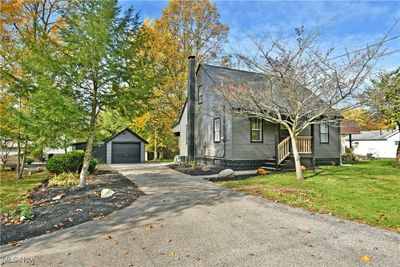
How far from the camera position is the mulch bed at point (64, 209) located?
4.84m

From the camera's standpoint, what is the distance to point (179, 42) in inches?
993

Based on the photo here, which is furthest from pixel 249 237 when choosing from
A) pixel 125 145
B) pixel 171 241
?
pixel 125 145

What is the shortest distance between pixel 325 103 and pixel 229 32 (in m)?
18.2

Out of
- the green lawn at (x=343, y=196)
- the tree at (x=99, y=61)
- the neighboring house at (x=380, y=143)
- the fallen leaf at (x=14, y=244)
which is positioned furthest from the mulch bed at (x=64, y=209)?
the neighboring house at (x=380, y=143)

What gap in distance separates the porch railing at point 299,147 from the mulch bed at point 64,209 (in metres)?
8.66

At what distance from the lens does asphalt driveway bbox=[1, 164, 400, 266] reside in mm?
3557

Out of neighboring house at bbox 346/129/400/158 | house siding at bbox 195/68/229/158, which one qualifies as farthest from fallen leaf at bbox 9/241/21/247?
neighboring house at bbox 346/129/400/158

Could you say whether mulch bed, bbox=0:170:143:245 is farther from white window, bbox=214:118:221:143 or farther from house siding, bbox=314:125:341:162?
house siding, bbox=314:125:341:162

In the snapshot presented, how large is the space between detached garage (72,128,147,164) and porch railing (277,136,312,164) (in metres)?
15.3

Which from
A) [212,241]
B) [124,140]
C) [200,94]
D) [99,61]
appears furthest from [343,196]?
[124,140]

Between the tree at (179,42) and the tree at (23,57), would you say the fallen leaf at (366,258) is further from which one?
the tree at (179,42)

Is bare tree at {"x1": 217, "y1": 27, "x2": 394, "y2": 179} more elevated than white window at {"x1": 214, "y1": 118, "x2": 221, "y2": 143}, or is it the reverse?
bare tree at {"x1": 217, "y1": 27, "x2": 394, "y2": 179}

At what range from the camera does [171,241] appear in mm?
4270

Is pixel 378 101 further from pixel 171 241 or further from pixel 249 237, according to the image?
pixel 171 241
